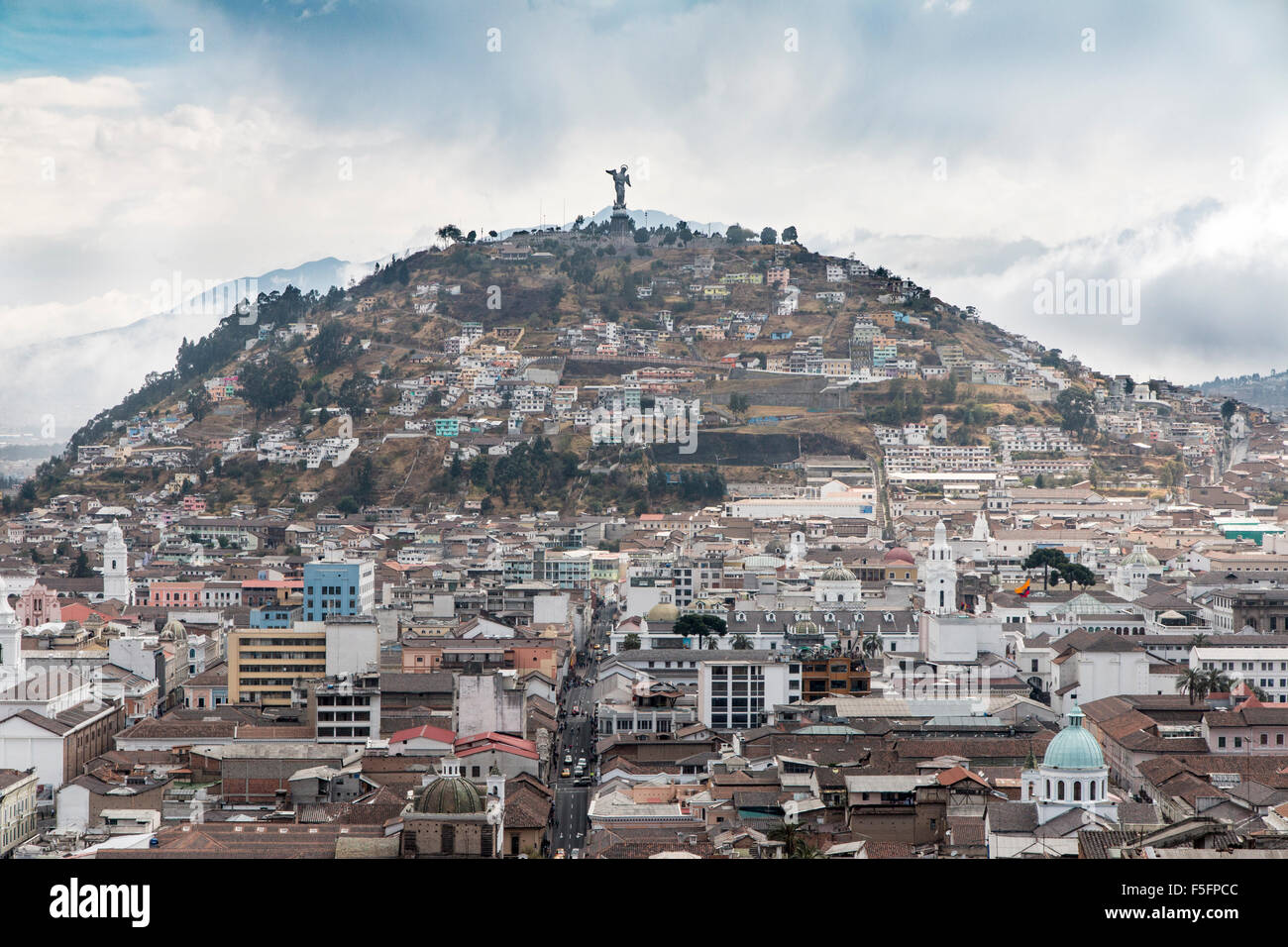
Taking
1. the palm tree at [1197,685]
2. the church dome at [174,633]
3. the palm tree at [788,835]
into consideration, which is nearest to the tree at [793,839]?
the palm tree at [788,835]

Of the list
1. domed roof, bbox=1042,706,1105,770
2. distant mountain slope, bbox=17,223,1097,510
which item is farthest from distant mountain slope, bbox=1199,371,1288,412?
domed roof, bbox=1042,706,1105,770

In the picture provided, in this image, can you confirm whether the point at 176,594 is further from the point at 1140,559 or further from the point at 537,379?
the point at 537,379

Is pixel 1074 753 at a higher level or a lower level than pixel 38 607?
lower

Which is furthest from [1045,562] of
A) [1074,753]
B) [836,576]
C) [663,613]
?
[1074,753]
